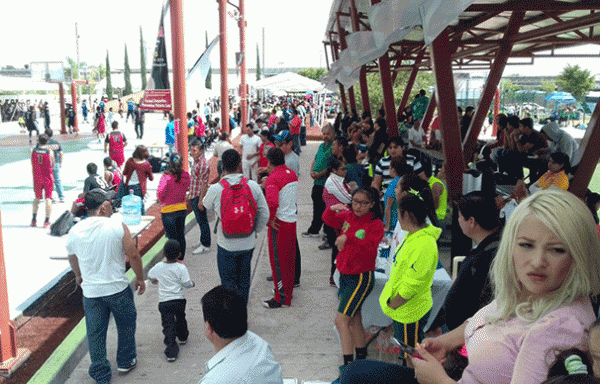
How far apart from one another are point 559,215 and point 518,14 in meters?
8.22

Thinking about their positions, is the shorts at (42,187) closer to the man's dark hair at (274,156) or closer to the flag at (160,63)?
the flag at (160,63)

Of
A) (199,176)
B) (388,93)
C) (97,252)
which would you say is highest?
(388,93)

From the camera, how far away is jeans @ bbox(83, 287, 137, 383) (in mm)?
4469

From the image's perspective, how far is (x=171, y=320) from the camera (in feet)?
16.0

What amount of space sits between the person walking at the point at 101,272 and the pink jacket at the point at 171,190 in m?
2.44

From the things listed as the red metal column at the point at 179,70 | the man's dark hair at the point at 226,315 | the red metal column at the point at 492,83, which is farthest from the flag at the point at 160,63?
the man's dark hair at the point at 226,315

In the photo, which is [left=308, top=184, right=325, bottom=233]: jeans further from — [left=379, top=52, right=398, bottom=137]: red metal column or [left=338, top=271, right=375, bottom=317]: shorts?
[left=338, top=271, right=375, bottom=317]: shorts

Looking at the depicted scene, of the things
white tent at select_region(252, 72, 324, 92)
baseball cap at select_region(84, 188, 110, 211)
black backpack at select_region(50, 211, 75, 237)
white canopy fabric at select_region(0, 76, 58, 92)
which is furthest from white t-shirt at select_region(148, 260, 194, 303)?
white canopy fabric at select_region(0, 76, 58, 92)

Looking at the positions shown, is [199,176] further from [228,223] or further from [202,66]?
[202,66]

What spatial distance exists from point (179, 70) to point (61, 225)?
14.6 feet

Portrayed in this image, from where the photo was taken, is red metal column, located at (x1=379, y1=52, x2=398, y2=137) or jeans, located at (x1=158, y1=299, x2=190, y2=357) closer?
jeans, located at (x1=158, y1=299, x2=190, y2=357)

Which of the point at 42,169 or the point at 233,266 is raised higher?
the point at 42,169

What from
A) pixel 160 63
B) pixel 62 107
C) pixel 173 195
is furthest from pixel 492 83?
pixel 62 107

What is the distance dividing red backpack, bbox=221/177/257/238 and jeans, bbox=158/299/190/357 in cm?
82
